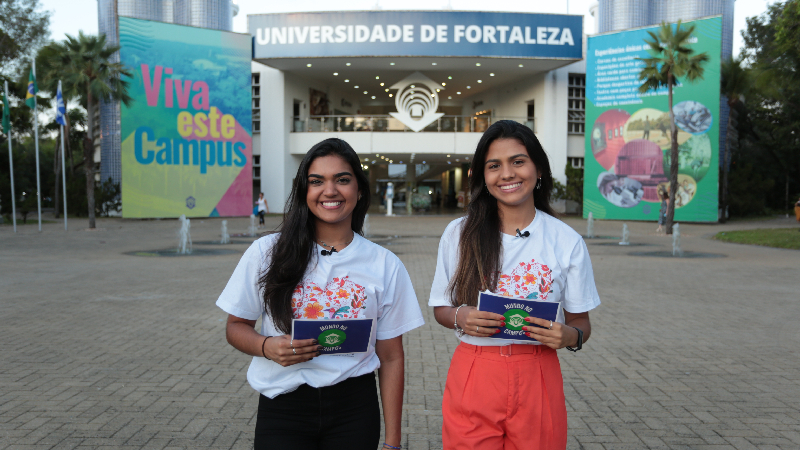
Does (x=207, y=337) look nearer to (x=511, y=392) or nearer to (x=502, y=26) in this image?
(x=511, y=392)

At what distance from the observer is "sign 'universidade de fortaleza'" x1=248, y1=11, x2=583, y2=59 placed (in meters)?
34.0

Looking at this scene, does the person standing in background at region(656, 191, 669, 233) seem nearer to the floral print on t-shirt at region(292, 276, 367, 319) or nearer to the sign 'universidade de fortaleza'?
the sign 'universidade de fortaleza'

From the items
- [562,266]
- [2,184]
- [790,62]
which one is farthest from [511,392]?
[2,184]

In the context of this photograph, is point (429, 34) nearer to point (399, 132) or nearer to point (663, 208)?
point (399, 132)

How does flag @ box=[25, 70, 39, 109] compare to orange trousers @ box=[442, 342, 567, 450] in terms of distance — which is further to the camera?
flag @ box=[25, 70, 39, 109]

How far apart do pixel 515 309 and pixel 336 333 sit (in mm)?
606

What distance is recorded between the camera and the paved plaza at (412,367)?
162 inches

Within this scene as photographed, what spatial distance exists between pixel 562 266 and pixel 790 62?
29.7 meters

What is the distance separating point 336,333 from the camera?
1961 mm

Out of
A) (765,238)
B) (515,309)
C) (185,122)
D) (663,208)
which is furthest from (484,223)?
(185,122)

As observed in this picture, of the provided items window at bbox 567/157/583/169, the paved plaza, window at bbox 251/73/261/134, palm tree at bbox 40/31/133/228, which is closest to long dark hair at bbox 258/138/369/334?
the paved plaza

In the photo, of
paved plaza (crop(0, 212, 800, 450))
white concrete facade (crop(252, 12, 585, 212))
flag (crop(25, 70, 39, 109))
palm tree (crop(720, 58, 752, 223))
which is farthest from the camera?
white concrete facade (crop(252, 12, 585, 212))

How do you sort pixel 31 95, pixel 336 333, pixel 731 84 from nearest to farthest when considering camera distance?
pixel 336 333 → pixel 31 95 → pixel 731 84

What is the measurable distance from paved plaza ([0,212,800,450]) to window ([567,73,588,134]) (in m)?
27.5
